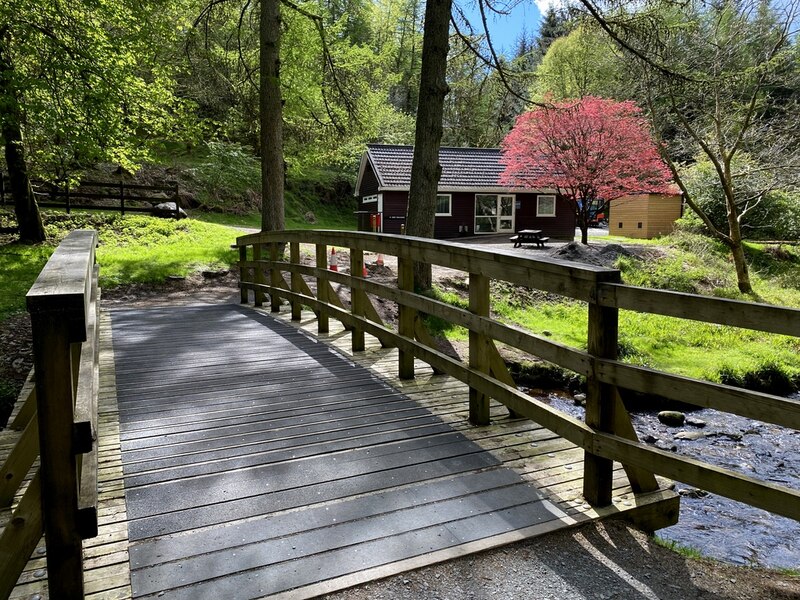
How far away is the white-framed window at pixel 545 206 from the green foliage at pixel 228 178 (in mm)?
12703

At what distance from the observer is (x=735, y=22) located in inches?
579

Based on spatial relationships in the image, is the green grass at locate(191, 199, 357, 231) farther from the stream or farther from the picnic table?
the stream

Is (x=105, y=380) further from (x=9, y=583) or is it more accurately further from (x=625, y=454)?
(x=625, y=454)

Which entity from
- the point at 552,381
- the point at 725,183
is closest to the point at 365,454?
the point at 552,381

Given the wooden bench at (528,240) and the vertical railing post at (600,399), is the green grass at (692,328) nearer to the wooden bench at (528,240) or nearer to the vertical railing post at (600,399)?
the wooden bench at (528,240)

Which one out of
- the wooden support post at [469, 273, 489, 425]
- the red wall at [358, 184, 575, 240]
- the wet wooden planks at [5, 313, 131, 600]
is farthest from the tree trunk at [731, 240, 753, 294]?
the wet wooden planks at [5, 313, 131, 600]

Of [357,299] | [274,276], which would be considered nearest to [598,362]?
[357,299]

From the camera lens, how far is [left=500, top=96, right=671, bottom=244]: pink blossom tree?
19594 mm

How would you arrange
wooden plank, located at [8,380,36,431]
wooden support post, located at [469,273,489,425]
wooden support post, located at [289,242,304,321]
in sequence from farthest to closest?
wooden support post, located at [289,242,304,321], wooden support post, located at [469,273,489,425], wooden plank, located at [8,380,36,431]

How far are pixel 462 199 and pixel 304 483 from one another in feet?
82.2

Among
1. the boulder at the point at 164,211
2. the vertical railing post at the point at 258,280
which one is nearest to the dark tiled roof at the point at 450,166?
the boulder at the point at 164,211

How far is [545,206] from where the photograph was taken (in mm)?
28859

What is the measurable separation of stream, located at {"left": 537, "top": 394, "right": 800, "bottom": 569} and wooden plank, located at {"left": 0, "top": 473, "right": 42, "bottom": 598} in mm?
3840

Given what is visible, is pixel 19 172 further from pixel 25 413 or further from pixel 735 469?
pixel 735 469
